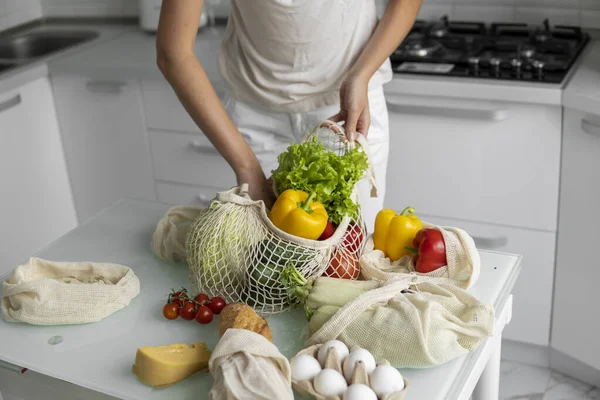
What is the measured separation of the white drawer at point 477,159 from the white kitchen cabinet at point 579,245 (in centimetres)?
4

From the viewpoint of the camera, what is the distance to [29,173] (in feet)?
8.61

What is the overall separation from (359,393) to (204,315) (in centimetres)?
32

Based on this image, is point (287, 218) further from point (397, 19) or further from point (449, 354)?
point (397, 19)

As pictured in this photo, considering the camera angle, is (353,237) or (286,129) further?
(286,129)

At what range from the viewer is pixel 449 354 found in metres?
1.04

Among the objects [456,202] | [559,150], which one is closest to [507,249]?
[456,202]

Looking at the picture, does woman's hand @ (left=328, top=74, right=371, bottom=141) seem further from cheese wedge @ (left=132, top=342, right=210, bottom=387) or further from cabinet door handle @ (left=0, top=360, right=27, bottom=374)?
cabinet door handle @ (left=0, top=360, right=27, bottom=374)

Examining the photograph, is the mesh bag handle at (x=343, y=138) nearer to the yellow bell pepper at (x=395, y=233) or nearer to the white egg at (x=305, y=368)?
the yellow bell pepper at (x=395, y=233)

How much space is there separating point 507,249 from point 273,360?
137 centimetres

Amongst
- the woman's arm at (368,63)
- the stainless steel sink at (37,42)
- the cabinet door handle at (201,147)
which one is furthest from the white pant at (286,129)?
the stainless steel sink at (37,42)

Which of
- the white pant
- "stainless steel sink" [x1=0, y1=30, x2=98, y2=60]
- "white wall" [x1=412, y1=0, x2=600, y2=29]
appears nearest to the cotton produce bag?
the white pant

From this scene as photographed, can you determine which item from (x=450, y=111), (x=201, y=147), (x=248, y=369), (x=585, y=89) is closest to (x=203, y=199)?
(x=201, y=147)

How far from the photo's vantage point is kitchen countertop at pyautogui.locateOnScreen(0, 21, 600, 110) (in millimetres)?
1992

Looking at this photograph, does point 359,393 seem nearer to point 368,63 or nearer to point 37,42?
point 368,63
